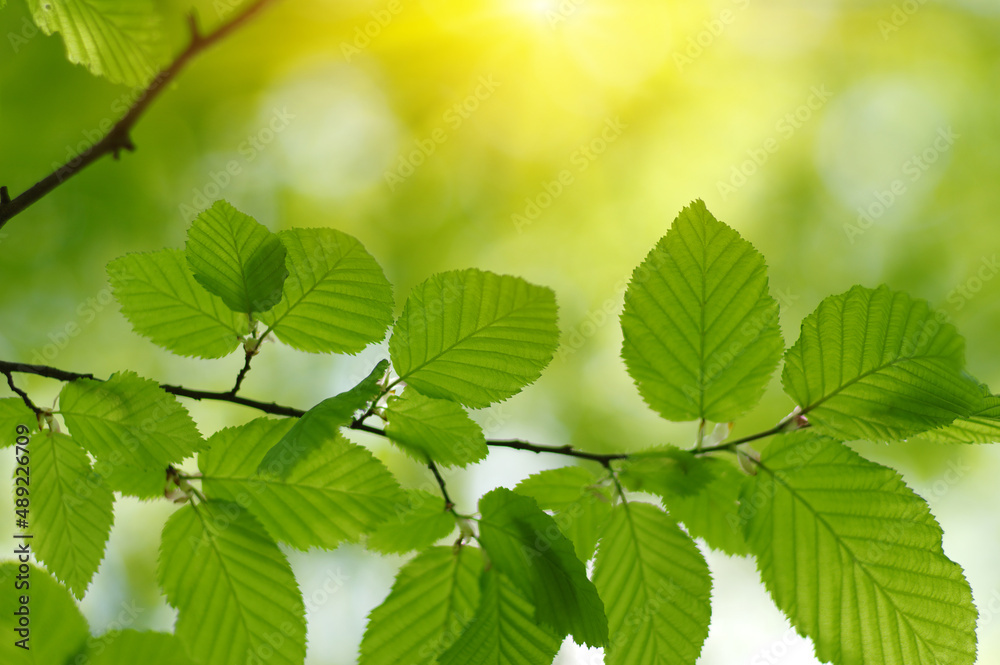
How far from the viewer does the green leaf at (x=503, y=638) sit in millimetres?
627

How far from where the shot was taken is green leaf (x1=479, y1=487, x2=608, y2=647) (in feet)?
1.92

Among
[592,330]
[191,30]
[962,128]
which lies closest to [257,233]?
[191,30]

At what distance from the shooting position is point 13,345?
4102 mm

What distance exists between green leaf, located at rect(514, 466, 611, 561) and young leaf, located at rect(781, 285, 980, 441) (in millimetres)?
237

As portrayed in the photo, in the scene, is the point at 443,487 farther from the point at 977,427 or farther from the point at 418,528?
the point at 977,427

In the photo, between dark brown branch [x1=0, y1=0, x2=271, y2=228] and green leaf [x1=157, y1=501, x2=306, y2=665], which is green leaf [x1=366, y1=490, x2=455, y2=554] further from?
dark brown branch [x1=0, y1=0, x2=271, y2=228]

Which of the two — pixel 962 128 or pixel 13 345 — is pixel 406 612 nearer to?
pixel 13 345

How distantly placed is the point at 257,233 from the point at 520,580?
42cm

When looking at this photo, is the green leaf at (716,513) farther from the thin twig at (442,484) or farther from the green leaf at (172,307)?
the green leaf at (172,307)

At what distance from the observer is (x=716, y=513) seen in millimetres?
712

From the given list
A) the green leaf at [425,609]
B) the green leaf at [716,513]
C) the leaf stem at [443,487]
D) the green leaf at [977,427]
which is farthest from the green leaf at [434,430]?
the green leaf at [977,427]

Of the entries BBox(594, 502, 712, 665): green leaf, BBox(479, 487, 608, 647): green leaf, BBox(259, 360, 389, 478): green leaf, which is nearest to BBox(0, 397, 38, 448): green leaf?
BBox(259, 360, 389, 478): green leaf

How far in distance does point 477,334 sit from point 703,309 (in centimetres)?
23

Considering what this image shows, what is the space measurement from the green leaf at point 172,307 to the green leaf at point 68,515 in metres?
0.16
